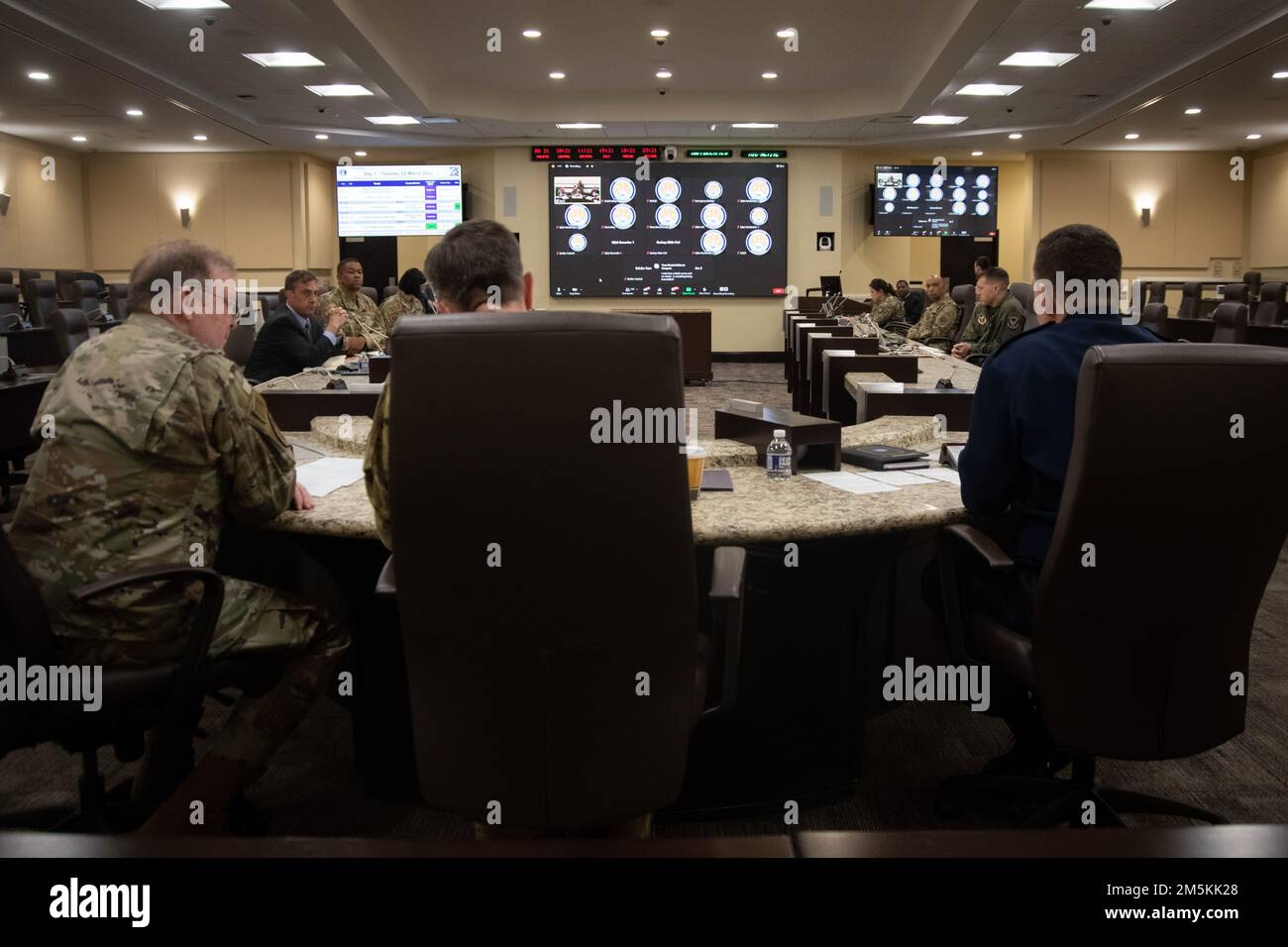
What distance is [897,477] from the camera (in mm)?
2455

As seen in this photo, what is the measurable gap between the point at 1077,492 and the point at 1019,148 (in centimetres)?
1427

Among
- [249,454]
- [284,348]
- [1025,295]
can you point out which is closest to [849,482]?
[249,454]

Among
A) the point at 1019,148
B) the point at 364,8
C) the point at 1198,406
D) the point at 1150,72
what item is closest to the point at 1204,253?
the point at 1019,148

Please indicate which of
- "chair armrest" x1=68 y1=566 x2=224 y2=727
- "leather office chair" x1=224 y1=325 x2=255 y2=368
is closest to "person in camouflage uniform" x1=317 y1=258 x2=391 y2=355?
"leather office chair" x1=224 y1=325 x2=255 y2=368

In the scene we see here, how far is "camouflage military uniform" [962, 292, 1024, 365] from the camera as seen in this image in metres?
7.34

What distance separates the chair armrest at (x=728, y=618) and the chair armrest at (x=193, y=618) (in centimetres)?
87

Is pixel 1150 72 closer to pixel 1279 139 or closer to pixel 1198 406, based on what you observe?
pixel 1279 139

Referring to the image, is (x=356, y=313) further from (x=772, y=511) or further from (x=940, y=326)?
(x=772, y=511)

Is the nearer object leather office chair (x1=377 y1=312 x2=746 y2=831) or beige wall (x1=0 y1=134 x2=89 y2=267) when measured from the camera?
Answer: leather office chair (x1=377 y1=312 x2=746 y2=831)

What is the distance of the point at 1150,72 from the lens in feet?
31.8

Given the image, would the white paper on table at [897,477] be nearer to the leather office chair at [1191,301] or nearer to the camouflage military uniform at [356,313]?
the camouflage military uniform at [356,313]

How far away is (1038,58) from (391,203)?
8.41 m

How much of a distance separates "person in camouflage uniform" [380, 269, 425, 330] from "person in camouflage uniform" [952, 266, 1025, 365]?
3.88 metres

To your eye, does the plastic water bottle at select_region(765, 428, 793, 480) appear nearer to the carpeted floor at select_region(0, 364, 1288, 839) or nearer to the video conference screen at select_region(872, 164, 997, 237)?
the carpeted floor at select_region(0, 364, 1288, 839)
